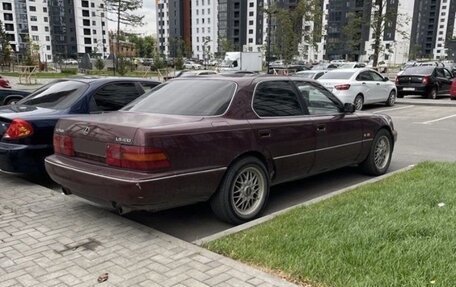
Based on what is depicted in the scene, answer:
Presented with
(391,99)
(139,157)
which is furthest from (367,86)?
(139,157)

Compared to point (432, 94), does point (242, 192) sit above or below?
above

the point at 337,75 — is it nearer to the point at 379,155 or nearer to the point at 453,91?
the point at 453,91

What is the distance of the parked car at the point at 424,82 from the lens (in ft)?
65.3

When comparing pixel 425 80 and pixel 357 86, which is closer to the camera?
pixel 357 86

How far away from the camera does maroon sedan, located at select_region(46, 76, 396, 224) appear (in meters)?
4.06

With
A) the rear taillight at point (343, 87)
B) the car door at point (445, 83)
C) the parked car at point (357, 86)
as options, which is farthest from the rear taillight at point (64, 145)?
the car door at point (445, 83)

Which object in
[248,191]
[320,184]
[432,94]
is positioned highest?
[248,191]

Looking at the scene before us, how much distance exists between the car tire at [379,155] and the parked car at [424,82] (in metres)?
14.4

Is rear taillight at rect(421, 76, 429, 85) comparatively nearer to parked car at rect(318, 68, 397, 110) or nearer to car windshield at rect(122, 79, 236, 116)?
parked car at rect(318, 68, 397, 110)

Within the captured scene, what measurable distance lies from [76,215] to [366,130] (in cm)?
415

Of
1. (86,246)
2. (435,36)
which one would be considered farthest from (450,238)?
(435,36)

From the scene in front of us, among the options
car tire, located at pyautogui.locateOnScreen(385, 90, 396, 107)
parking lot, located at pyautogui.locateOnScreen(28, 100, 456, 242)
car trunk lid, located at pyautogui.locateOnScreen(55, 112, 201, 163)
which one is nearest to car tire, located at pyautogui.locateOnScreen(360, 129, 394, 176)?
parking lot, located at pyautogui.locateOnScreen(28, 100, 456, 242)

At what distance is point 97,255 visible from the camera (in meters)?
3.91

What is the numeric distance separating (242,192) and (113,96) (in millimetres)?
3041
